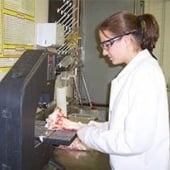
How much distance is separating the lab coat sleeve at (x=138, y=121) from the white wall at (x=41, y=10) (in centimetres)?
99

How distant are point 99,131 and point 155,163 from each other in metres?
0.24

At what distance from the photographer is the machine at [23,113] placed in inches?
34.2

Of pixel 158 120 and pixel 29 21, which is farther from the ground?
pixel 29 21

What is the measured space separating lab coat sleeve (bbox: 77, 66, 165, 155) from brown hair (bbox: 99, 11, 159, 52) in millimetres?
155

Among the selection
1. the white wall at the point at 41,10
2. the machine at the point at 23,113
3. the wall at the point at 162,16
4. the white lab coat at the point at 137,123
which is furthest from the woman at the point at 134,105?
the wall at the point at 162,16

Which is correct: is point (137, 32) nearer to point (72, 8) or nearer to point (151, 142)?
point (151, 142)

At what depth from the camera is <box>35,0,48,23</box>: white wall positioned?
5.93 feet

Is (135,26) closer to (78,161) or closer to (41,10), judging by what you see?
(78,161)

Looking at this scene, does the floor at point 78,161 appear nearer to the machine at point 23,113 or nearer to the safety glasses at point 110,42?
the machine at point 23,113

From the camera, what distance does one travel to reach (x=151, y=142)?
3.39 ft

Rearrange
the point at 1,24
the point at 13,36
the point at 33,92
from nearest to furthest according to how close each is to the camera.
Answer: the point at 33,92 → the point at 1,24 → the point at 13,36

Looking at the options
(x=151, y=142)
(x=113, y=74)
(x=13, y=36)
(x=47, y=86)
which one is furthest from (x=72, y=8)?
(x=151, y=142)

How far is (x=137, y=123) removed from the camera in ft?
3.16

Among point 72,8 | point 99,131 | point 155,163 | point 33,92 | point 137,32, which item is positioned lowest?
point 155,163
